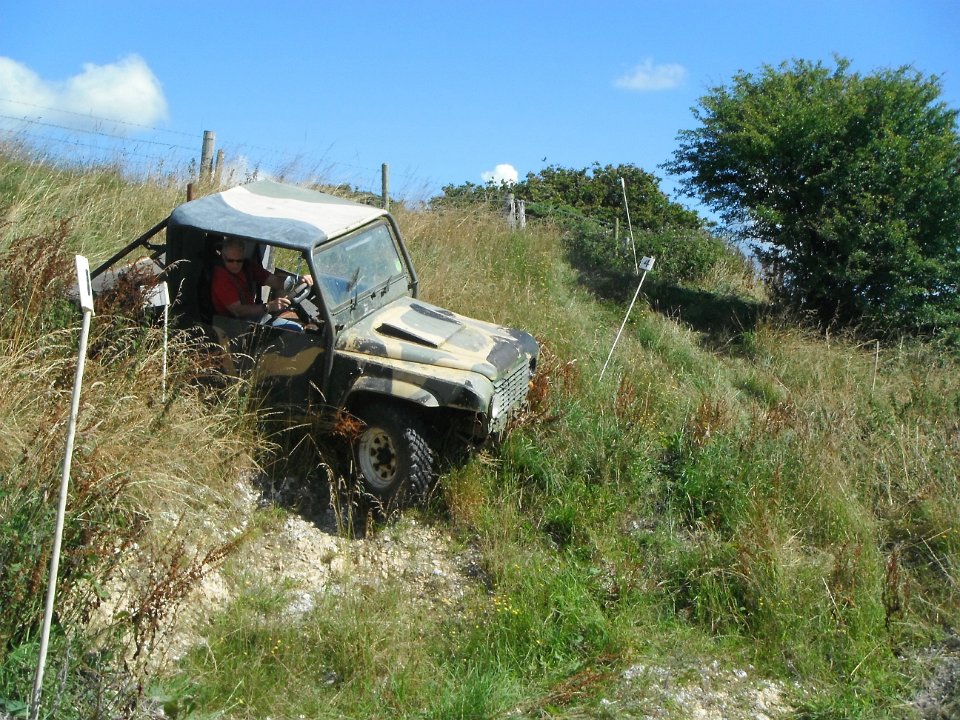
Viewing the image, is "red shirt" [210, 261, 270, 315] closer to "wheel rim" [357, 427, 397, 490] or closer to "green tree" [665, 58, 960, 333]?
"wheel rim" [357, 427, 397, 490]

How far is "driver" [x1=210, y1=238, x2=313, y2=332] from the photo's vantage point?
5.77m

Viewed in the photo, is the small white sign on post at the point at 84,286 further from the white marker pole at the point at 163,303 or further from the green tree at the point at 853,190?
the green tree at the point at 853,190

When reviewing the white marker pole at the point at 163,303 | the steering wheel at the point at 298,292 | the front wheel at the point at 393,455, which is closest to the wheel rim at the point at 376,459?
the front wheel at the point at 393,455

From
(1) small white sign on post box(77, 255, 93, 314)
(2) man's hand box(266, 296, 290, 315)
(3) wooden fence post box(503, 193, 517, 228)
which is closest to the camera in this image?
(1) small white sign on post box(77, 255, 93, 314)

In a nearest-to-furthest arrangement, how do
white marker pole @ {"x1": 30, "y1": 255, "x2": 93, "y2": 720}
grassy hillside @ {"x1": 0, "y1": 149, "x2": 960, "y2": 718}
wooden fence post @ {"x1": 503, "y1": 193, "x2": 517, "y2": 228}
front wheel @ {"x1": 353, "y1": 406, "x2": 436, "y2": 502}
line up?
white marker pole @ {"x1": 30, "y1": 255, "x2": 93, "y2": 720}
grassy hillside @ {"x1": 0, "y1": 149, "x2": 960, "y2": 718}
front wheel @ {"x1": 353, "y1": 406, "x2": 436, "y2": 502}
wooden fence post @ {"x1": 503, "y1": 193, "x2": 517, "y2": 228}

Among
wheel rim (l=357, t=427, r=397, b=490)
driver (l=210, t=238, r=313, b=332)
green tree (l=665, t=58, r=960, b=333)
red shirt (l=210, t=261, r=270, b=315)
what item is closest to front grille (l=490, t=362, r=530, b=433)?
wheel rim (l=357, t=427, r=397, b=490)

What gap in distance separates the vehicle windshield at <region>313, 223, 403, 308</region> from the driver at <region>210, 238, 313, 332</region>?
16 centimetres

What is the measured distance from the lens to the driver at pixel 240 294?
18.9ft

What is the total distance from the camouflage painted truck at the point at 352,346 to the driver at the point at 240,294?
0.07m

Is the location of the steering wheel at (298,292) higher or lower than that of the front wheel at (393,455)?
higher

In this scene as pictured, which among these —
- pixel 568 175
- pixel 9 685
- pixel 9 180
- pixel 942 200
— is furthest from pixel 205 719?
pixel 568 175

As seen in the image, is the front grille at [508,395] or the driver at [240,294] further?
the driver at [240,294]

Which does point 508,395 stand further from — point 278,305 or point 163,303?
point 163,303

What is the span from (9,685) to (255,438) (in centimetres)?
232
